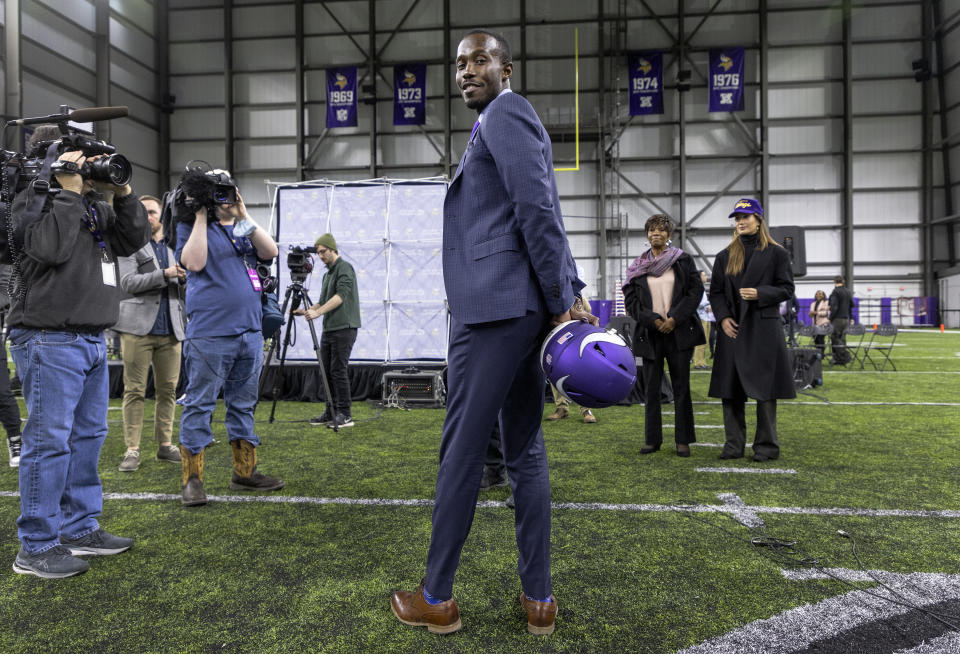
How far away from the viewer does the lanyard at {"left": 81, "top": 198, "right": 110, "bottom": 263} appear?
93.4 inches

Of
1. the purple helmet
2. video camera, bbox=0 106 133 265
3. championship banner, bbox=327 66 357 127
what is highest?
championship banner, bbox=327 66 357 127

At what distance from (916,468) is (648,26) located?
69.9 feet

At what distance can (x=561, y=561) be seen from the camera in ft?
7.89

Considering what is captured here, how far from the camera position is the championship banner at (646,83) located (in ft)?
65.8

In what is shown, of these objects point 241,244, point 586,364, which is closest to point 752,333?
point 586,364

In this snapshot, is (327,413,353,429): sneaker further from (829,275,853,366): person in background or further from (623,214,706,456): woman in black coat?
(829,275,853,366): person in background

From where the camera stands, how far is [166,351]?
14.0 ft

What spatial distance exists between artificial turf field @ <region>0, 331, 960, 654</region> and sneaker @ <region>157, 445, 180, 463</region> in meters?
0.16

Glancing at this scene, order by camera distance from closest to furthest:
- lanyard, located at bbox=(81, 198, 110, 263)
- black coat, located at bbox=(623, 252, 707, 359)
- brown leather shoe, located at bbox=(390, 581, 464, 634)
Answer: brown leather shoe, located at bbox=(390, 581, 464, 634) → lanyard, located at bbox=(81, 198, 110, 263) → black coat, located at bbox=(623, 252, 707, 359)

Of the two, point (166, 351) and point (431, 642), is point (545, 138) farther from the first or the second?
point (166, 351)

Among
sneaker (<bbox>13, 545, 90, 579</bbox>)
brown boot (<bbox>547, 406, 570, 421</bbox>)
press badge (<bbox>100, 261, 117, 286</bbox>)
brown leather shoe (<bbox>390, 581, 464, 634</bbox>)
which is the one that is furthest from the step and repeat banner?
brown leather shoe (<bbox>390, 581, 464, 634</bbox>)

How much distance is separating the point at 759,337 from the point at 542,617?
2981 mm

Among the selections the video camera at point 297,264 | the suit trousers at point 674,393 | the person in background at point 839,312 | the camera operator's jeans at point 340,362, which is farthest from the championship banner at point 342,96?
the suit trousers at point 674,393

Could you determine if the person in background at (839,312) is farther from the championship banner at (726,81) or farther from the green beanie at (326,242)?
the championship banner at (726,81)
